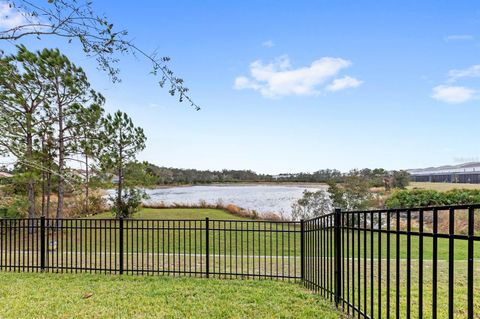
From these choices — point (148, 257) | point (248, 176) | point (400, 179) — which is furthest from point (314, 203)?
point (148, 257)

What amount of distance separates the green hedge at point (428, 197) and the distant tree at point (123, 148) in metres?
11.0

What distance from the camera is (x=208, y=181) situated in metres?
24.3

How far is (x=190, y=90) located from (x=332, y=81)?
9018mm

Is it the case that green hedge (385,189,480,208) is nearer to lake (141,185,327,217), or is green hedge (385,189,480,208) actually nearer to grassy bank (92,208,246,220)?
lake (141,185,327,217)

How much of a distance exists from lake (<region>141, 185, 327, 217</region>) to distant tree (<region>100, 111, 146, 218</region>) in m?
3.52

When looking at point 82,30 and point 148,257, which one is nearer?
point 82,30

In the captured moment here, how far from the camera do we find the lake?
1736 cm

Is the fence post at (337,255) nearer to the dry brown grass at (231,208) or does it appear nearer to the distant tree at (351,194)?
the distant tree at (351,194)

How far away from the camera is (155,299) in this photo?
4.73 metres

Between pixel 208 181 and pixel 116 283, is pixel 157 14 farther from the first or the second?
pixel 208 181

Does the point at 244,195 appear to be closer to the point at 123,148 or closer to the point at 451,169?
the point at 123,148

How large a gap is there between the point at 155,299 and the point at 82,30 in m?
3.47

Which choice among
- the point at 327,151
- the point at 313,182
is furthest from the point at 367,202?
the point at 313,182

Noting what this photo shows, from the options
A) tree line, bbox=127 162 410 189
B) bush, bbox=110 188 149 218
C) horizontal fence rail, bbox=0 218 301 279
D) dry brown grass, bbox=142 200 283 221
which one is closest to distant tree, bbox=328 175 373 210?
tree line, bbox=127 162 410 189
